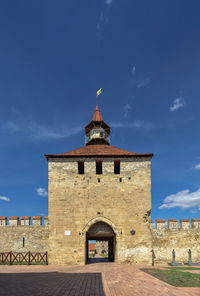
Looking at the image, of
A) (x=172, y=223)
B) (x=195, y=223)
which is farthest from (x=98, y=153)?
(x=195, y=223)

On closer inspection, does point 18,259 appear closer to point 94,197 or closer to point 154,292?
point 94,197

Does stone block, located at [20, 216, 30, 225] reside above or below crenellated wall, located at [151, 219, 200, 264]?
above

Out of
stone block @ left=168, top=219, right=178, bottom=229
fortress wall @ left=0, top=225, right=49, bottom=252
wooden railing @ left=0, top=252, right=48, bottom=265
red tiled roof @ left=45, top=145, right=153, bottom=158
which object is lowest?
wooden railing @ left=0, top=252, right=48, bottom=265

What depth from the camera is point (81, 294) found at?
21.0 ft

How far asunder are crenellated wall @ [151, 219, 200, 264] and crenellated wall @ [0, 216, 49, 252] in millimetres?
7771

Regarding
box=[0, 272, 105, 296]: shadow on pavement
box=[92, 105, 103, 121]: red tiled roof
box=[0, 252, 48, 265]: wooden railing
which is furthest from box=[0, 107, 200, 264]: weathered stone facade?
box=[92, 105, 103, 121]: red tiled roof

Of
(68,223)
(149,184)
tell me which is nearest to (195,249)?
(149,184)

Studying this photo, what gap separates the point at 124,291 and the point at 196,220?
11.2 metres

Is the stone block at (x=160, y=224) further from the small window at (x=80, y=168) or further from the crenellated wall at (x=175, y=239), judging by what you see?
the small window at (x=80, y=168)

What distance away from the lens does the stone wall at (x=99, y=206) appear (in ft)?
48.8

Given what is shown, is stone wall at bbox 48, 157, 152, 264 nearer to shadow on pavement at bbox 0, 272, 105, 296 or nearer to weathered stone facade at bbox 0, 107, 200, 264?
weathered stone facade at bbox 0, 107, 200, 264

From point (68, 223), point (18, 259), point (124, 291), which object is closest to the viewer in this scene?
point (124, 291)

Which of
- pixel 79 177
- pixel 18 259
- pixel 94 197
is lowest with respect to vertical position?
pixel 18 259

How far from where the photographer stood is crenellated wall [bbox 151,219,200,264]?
15.6m
